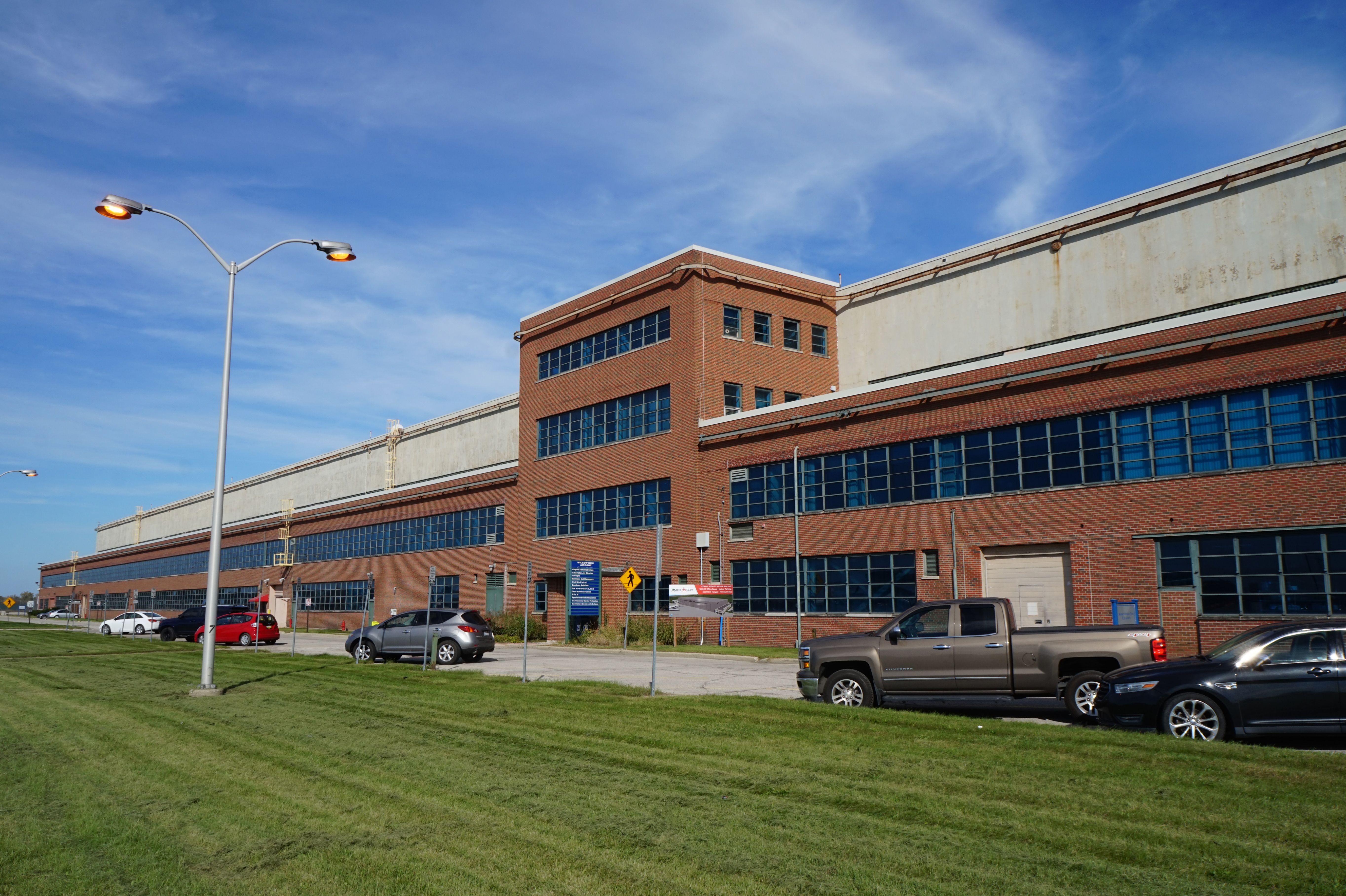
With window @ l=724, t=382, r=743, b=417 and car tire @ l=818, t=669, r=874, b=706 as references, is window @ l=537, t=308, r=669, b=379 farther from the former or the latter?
car tire @ l=818, t=669, r=874, b=706

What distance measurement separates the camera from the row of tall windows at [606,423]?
4291cm

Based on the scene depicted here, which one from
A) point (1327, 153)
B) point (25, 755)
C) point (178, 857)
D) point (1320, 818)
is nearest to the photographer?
point (178, 857)

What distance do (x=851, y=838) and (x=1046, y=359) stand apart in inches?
944

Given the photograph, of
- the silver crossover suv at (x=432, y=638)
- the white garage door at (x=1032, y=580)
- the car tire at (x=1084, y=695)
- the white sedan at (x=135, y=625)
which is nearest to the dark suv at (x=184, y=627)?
the white sedan at (x=135, y=625)

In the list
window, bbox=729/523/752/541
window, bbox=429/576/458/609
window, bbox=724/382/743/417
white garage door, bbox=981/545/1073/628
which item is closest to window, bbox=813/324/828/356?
window, bbox=724/382/743/417

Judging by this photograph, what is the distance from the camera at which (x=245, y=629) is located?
42.8 metres

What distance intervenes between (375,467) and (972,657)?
62.9 metres

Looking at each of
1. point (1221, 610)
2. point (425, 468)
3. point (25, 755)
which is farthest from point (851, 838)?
point (425, 468)

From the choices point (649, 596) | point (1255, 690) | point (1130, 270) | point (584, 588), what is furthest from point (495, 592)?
point (1255, 690)

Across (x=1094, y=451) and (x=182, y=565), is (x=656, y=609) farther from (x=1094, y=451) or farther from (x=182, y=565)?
(x=182, y=565)

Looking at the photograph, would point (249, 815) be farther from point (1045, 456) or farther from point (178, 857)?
point (1045, 456)

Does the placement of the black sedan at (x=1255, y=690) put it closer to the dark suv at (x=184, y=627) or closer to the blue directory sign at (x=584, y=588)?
the blue directory sign at (x=584, y=588)

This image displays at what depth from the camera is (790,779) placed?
9789mm

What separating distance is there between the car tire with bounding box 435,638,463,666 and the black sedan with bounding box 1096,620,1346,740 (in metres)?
19.6
